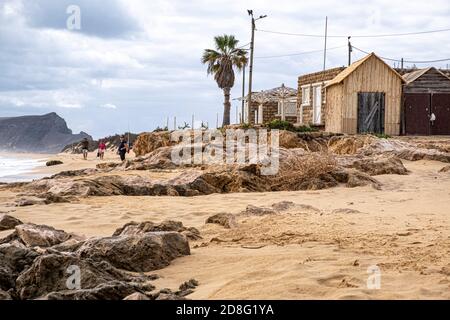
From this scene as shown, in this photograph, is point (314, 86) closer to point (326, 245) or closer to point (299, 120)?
point (299, 120)

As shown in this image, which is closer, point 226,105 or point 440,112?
point 440,112

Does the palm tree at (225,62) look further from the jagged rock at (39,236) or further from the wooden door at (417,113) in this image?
the jagged rock at (39,236)

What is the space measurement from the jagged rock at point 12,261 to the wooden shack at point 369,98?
24.2m

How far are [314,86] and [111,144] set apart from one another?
2323cm

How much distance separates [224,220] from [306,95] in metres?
28.2

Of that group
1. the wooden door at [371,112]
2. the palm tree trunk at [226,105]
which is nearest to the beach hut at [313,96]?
the wooden door at [371,112]

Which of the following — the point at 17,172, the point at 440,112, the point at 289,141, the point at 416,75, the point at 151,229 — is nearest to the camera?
the point at 151,229

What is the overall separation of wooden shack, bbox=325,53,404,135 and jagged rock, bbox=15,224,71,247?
2293 cm

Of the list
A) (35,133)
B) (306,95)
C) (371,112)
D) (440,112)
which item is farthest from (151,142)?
(35,133)

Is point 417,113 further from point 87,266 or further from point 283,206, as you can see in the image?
point 87,266

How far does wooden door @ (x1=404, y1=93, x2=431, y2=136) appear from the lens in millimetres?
29719

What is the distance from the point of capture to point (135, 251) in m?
6.02

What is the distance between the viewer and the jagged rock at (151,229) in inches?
283
